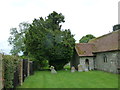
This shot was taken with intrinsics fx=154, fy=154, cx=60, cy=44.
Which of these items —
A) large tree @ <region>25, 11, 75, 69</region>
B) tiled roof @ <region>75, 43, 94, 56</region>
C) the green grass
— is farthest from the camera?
tiled roof @ <region>75, 43, 94, 56</region>

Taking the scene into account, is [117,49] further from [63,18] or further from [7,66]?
[7,66]

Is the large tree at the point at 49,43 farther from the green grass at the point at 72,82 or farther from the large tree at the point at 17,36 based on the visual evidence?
the large tree at the point at 17,36

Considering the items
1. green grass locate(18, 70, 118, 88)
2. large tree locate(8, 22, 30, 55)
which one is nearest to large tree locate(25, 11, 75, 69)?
green grass locate(18, 70, 118, 88)

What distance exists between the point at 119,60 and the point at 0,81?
637 inches

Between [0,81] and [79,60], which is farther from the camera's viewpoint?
[79,60]

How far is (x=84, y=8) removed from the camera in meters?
19.9

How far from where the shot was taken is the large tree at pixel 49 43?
2358cm

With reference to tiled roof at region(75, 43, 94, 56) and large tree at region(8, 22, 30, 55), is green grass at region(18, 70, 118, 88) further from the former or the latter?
large tree at region(8, 22, 30, 55)

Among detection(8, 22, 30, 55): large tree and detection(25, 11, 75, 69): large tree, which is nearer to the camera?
detection(25, 11, 75, 69): large tree

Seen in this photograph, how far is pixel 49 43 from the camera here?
23.6m

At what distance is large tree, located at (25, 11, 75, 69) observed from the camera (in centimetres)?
2358

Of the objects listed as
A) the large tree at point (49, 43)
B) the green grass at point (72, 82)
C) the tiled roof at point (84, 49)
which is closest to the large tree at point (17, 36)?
the large tree at point (49, 43)

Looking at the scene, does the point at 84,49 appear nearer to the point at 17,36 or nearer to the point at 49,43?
the point at 49,43

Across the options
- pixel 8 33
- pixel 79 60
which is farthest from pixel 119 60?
pixel 8 33
